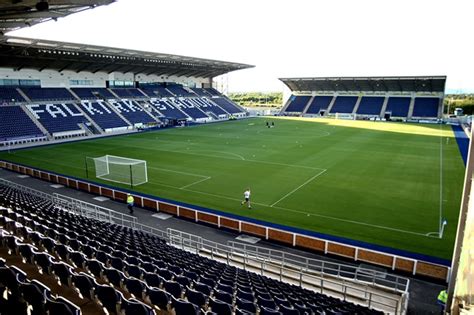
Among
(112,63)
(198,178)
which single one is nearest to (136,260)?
(198,178)

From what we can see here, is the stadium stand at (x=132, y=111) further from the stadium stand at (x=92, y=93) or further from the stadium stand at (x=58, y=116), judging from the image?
the stadium stand at (x=58, y=116)

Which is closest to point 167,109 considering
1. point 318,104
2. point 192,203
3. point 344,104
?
point 318,104

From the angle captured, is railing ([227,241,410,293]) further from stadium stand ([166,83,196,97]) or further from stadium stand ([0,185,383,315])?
stadium stand ([166,83,196,97])

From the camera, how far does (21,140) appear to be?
1747 inches

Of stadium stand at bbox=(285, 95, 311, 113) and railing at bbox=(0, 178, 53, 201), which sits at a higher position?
stadium stand at bbox=(285, 95, 311, 113)

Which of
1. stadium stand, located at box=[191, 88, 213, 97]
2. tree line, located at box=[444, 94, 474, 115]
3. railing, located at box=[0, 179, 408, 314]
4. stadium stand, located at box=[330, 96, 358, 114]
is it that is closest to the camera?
railing, located at box=[0, 179, 408, 314]

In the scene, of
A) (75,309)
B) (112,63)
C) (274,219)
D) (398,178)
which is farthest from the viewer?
(112,63)

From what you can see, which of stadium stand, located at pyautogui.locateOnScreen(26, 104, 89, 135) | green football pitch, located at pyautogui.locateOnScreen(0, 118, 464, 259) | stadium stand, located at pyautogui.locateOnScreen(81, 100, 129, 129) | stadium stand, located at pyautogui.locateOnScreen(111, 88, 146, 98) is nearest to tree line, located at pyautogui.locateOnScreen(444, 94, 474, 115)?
green football pitch, located at pyautogui.locateOnScreen(0, 118, 464, 259)

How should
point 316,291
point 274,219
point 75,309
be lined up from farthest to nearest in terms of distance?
1. point 274,219
2. point 316,291
3. point 75,309

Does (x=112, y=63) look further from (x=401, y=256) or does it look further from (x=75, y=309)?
(x=75, y=309)

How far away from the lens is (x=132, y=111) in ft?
211

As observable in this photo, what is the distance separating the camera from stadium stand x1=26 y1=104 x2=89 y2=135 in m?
50.0

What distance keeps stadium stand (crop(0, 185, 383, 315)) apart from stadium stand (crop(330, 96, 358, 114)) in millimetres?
79900

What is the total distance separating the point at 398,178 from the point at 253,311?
24198mm
